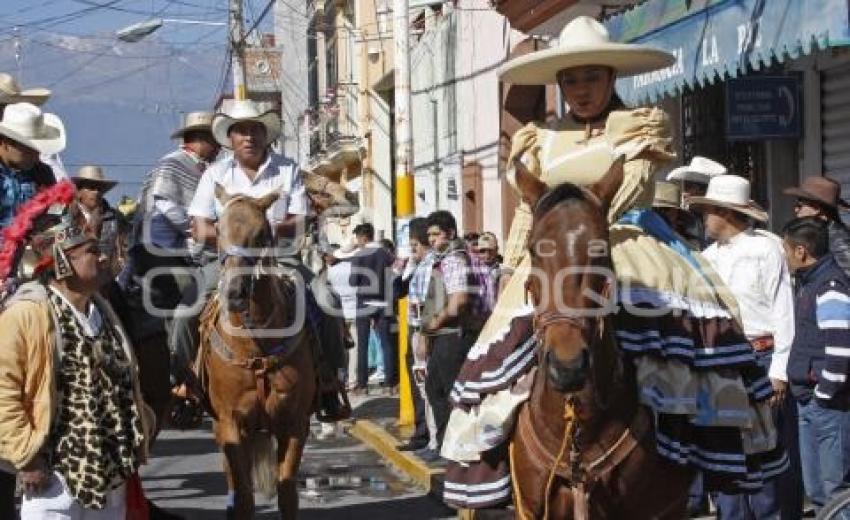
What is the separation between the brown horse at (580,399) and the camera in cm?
504

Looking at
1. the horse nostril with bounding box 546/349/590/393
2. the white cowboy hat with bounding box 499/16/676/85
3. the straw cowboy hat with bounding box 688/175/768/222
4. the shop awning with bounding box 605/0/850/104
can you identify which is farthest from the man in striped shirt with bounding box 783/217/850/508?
the horse nostril with bounding box 546/349/590/393

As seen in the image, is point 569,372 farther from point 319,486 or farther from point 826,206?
point 319,486

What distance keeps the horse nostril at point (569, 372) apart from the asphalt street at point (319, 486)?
6618mm

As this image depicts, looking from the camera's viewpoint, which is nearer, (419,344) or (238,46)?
(419,344)

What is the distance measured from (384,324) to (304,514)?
8105 millimetres

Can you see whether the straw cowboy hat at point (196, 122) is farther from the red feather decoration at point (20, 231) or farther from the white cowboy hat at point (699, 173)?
the red feather decoration at point (20, 231)

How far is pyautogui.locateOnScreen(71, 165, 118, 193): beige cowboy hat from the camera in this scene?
39.0 feet

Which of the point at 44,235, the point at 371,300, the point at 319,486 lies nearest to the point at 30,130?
the point at 44,235

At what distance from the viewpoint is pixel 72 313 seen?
6.75 m

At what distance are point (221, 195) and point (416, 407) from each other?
587 centimetres

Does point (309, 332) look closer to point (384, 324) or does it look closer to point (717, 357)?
point (717, 357)

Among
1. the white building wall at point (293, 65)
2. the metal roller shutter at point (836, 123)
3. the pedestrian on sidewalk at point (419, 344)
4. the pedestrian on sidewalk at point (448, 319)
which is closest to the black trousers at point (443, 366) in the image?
the pedestrian on sidewalk at point (448, 319)

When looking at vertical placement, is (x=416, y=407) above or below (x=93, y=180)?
below

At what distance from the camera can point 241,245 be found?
8844 mm
